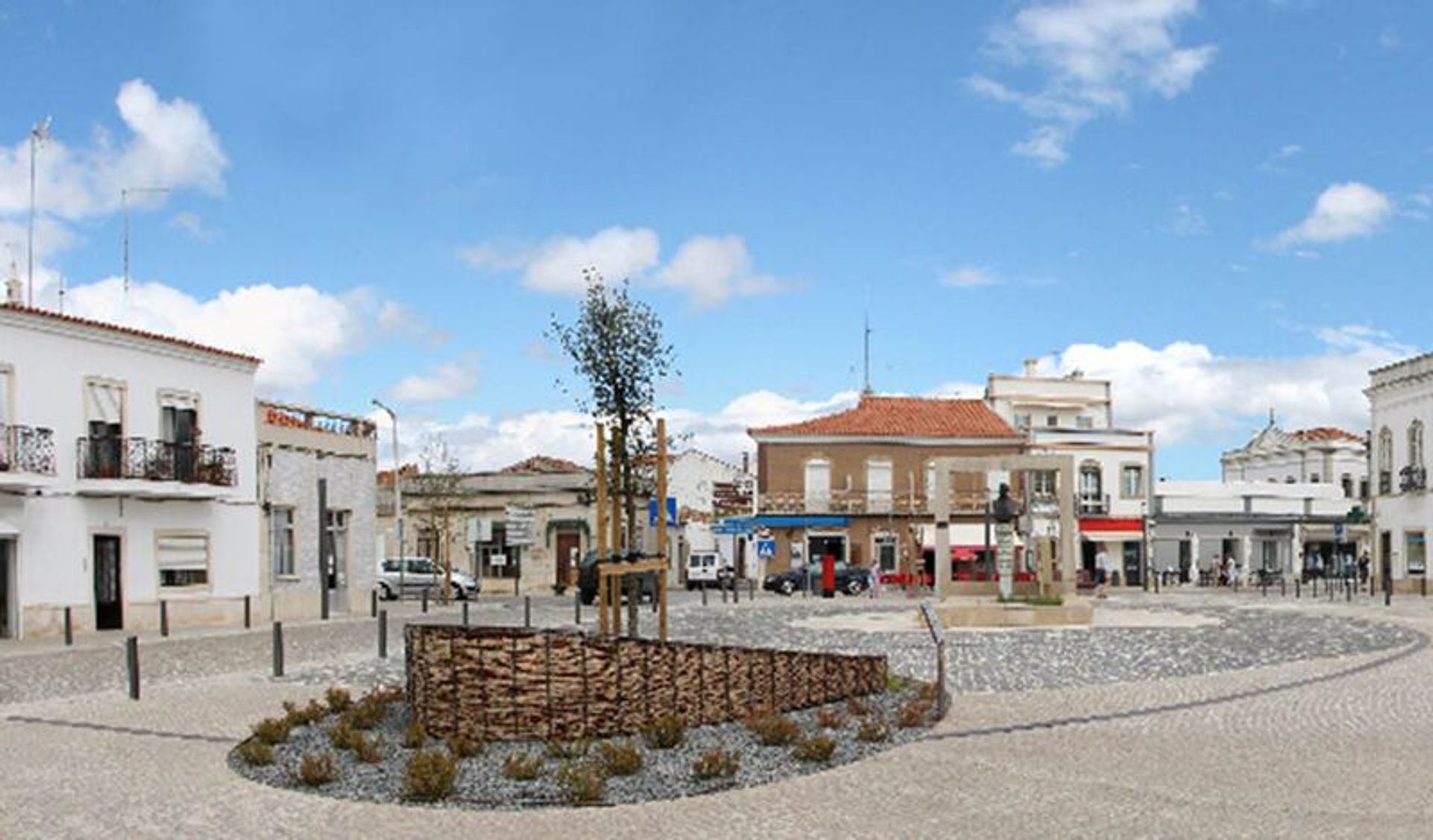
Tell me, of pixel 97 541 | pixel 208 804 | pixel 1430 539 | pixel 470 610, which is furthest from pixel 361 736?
pixel 1430 539

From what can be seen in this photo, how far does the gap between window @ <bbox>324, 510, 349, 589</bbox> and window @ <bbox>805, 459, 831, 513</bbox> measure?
26.3 metres

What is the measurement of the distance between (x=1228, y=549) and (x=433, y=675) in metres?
62.6

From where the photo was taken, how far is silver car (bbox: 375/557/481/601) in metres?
51.5

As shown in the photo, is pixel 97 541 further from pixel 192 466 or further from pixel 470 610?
pixel 470 610

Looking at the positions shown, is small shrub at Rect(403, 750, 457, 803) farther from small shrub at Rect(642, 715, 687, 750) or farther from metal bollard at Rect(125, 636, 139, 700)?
metal bollard at Rect(125, 636, 139, 700)

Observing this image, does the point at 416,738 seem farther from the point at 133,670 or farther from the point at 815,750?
the point at 133,670

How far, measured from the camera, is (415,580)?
52.4 meters

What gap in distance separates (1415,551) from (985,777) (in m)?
45.5

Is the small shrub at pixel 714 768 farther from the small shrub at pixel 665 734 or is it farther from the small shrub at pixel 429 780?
the small shrub at pixel 429 780

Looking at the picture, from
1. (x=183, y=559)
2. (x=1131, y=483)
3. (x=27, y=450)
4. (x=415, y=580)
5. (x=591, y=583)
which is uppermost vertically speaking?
(x=27, y=450)

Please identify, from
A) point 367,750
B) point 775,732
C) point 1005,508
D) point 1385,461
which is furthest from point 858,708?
point 1385,461

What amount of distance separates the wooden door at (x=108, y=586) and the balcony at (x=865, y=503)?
33.1m

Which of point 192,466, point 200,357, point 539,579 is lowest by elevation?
point 539,579

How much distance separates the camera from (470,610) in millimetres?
→ 40688
